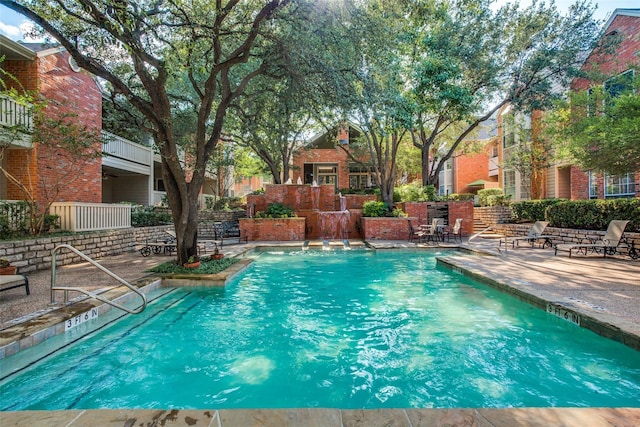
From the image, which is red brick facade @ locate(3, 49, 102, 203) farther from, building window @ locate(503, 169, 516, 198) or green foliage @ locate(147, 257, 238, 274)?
building window @ locate(503, 169, 516, 198)

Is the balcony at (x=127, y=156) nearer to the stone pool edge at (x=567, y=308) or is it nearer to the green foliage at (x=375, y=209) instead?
the green foliage at (x=375, y=209)

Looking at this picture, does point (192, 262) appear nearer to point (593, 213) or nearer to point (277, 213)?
point (277, 213)

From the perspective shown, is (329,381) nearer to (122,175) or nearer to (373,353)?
(373,353)

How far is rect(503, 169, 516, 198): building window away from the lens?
23.1m

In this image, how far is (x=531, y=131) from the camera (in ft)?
60.2

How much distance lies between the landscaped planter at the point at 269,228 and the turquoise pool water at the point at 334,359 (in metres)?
8.89

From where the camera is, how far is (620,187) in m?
14.2

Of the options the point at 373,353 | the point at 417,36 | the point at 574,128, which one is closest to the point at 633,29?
the point at 417,36

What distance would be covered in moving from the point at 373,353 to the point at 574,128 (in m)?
6.74

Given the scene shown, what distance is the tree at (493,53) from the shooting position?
1292cm

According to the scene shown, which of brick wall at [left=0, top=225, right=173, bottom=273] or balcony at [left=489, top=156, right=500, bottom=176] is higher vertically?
balcony at [left=489, top=156, right=500, bottom=176]

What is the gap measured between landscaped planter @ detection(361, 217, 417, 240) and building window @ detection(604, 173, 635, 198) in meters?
8.42

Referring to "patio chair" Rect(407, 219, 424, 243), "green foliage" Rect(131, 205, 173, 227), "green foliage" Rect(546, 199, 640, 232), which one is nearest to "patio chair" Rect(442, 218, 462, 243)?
"patio chair" Rect(407, 219, 424, 243)

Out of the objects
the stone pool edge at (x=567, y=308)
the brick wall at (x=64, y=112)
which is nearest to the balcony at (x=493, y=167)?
the stone pool edge at (x=567, y=308)
